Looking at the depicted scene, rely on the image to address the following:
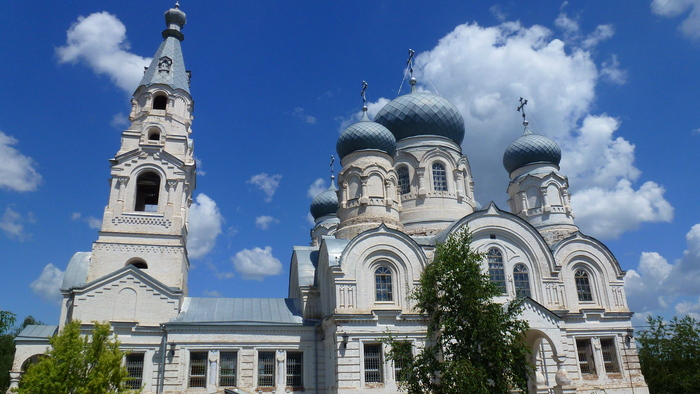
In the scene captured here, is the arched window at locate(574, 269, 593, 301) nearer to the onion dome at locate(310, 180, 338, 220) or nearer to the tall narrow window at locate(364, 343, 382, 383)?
the tall narrow window at locate(364, 343, 382, 383)

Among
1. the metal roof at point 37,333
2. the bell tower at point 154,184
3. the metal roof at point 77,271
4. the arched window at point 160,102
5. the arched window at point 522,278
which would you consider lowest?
the metal roof at point 37,333

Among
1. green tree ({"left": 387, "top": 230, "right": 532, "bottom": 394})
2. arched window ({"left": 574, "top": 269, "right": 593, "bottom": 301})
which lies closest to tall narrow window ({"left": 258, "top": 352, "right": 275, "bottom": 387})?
green tree ({"left": 387, "top": 230, "right": 532, "bottom": 394})

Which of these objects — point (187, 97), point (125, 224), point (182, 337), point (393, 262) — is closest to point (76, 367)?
point (182, 337)

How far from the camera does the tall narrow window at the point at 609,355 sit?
20.2 m

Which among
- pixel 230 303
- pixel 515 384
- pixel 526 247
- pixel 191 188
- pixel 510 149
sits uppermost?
pixel 510 149

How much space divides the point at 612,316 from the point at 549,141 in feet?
33.2

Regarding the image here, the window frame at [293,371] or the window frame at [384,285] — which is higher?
the window frame at [384,285]

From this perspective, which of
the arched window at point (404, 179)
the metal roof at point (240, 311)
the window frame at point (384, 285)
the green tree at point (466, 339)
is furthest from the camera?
the arched window at point (404, 179)

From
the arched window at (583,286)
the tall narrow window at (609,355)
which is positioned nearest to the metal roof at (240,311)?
the arched window at (583,286)

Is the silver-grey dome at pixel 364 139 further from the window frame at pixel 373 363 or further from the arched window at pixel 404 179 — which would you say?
the window frame at pixel 373 363

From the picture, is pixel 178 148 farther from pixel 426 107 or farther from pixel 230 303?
pixel 426 107

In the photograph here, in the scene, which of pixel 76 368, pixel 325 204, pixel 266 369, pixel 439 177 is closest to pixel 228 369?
pixel 266 369

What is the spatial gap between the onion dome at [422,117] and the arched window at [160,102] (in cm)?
1127

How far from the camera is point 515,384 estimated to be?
43.3 ft
